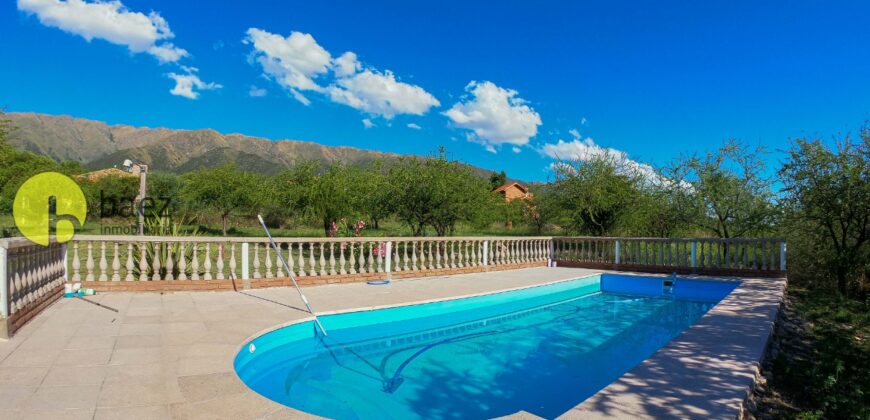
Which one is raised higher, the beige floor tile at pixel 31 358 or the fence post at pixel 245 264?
the fence post at pixel 245 264

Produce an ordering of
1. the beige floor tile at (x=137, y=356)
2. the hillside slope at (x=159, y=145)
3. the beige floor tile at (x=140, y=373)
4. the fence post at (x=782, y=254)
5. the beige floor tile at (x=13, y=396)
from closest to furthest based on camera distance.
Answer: the beige floor tile at (x=13, y=396)
the beige floor tile at (x=140, y=373)
the beige floor tile at (x=137, y=356)
the fence post at (x=782, y=254)
the hillside slope at (x=159, y=145)

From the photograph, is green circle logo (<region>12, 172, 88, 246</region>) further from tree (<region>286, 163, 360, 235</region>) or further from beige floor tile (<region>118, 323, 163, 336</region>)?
tree (<region>286, 163, 360, 235</region>)

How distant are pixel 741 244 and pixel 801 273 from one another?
5.17 ft

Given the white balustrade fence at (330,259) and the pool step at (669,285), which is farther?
the pool step at (669,285)

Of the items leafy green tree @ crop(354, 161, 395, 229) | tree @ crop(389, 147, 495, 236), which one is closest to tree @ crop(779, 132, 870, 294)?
tree @ crop(389, 147, 495, 236)

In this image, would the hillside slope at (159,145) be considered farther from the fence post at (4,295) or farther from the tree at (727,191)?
the fence post at (4,295)

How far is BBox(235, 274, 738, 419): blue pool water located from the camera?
13.6ft

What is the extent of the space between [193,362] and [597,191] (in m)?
13.0

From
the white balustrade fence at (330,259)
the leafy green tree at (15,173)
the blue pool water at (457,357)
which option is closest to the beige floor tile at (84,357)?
the white balustrade fence at (330,259)

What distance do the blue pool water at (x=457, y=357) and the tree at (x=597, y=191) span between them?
583 cm

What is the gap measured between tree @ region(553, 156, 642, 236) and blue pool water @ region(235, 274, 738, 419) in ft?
19.1

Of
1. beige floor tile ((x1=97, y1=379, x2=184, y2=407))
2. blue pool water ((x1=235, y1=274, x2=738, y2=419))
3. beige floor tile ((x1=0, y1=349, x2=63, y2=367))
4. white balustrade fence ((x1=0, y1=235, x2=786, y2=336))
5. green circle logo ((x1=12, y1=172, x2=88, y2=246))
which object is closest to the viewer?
beige floor tile ((x1=97, y1=379, x2=184, y2=407))

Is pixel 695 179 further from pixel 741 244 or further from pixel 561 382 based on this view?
pixel 561 382

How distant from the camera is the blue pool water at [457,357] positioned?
13.6ft
